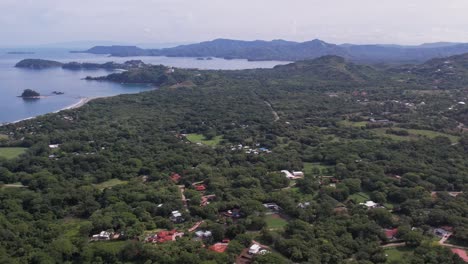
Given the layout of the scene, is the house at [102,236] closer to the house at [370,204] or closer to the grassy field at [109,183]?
the grassy field at [109,183]

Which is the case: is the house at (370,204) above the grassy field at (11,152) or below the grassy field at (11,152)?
below

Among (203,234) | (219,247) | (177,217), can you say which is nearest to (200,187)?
(177,217)

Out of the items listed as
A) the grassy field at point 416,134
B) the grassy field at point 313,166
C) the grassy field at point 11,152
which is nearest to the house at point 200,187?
the grassy field at point 313,166

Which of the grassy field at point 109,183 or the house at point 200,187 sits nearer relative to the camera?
the house at point 200,187

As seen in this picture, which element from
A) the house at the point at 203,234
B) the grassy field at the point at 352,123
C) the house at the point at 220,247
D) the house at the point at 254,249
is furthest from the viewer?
the grassy field at the point at 352,123

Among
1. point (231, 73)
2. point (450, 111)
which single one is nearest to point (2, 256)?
point (450, 111)

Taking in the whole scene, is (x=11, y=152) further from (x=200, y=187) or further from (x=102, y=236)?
(x=102, y=236)

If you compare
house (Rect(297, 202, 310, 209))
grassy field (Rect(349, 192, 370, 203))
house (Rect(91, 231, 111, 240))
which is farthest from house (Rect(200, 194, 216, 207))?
grassy field (Rect(349, 192, 370, 203))
